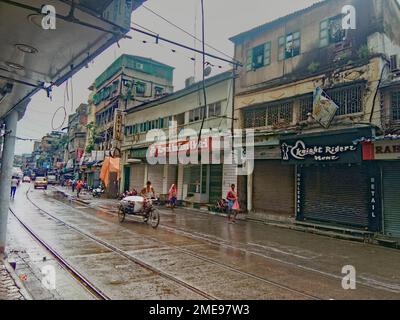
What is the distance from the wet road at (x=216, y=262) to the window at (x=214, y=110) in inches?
388

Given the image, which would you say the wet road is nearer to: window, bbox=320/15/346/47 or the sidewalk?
the sidewalk

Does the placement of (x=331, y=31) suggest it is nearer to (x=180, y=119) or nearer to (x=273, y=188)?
(x=273, y=188)

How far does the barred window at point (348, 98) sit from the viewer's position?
41.9 feet

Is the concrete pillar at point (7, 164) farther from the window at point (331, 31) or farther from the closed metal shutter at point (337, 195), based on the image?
the window at point (331, 31)

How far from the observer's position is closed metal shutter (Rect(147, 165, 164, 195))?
87.8ft

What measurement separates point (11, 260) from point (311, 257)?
817cm

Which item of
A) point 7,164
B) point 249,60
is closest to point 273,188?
point 249,60

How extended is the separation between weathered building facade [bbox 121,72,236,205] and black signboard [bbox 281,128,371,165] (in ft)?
16.6

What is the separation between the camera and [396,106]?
38.2 ft

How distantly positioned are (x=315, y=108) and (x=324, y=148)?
2241 millimetres

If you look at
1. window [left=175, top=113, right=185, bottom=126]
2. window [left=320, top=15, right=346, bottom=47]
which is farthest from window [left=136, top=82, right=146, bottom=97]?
window [left=320, top=15, right=346, bottom=47]

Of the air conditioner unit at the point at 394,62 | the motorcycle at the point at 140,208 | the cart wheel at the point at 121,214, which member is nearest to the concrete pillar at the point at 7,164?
the motorcycle at the point at 140,208

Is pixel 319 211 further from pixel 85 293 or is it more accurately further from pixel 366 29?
pixel 85 293
